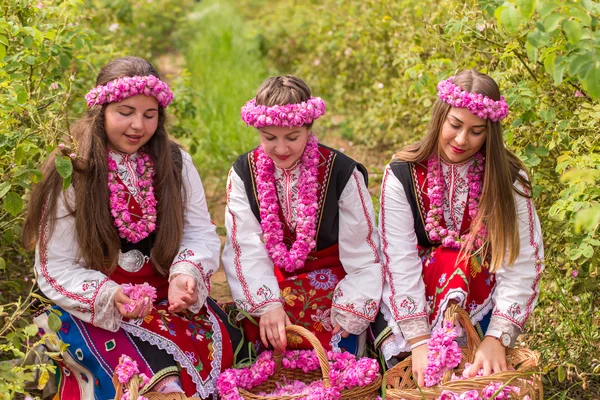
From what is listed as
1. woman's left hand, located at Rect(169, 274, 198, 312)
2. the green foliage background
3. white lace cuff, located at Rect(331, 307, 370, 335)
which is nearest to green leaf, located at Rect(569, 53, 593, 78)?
the green foliage background

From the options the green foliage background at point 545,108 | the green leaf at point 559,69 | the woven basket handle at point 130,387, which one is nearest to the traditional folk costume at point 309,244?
the woven basket handle at point 130,387

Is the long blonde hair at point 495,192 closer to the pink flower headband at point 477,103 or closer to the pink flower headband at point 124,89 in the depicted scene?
the pink flower headband at point 477,103

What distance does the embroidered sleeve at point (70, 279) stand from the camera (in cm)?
291

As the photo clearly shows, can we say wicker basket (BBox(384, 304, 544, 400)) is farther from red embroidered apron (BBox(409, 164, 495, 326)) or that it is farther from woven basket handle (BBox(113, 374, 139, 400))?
woven basket handle (BBox(113, 374, 139, 400))

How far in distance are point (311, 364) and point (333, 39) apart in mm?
4330

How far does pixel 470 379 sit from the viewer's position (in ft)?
9.18

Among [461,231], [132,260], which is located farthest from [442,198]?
[132,260]

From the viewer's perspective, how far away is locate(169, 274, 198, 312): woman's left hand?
3012 mm

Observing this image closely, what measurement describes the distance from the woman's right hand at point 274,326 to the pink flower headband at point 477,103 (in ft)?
3.48

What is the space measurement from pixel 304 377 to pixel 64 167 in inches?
48.6

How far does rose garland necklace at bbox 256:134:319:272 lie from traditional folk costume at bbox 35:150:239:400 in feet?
0.99

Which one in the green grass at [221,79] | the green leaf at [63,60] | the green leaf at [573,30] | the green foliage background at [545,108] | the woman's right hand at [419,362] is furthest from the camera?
the green grass at [221,79]

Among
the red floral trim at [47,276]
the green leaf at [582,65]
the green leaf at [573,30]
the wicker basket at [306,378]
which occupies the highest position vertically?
the green leaf at [573,30]

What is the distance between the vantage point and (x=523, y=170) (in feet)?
10.6
